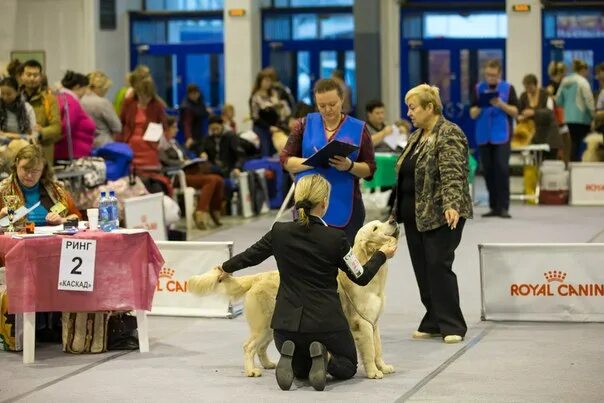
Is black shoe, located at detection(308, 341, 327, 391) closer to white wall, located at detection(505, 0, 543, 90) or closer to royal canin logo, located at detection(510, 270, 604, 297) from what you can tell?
royal canin logo, located at detection(510, 270, 604, 297)

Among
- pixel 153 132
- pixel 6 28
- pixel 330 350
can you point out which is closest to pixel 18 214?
pixel 330 350

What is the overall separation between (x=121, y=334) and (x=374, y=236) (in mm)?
1712

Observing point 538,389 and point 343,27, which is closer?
point 538,389

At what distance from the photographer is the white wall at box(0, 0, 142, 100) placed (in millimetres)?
19250

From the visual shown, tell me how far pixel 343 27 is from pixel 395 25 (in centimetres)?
116

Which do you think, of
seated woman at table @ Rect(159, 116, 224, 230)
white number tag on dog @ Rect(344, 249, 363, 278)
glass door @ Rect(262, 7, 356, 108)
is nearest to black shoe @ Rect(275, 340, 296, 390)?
white number tag on dog @ Rect(344, 249, 363, 278)

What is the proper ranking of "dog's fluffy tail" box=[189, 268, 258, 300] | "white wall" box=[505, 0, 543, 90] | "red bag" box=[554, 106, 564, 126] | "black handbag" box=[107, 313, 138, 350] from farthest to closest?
"white wall" box=[505, 0, 543, 90]
"red bag" box=[554, 106, 564, 126]
"black handbag" box=[107, 313, 138, 350]
"dog's fluffy tail" box=[189, 268, 258, 300]

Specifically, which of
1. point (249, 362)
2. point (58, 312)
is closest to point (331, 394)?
point (249, 362)

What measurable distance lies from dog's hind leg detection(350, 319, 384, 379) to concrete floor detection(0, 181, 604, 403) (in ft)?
0.22

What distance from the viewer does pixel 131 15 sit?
22.3 meters

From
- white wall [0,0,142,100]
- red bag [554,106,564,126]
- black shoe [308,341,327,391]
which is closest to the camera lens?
→ black shoe [308,341,327,391]

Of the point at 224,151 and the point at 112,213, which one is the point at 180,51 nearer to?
the point at 224,151

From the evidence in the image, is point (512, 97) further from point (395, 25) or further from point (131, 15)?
point (131, 15)

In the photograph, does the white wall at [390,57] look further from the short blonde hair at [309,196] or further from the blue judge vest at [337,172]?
the short blonde hair at [309,196]
